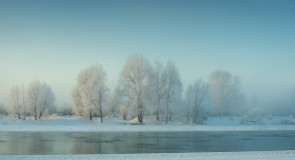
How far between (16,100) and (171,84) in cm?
4084

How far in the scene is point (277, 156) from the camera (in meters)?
17.1

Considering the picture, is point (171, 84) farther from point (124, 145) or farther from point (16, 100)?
point (16, 100)

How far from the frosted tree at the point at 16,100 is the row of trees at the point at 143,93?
1786 cm

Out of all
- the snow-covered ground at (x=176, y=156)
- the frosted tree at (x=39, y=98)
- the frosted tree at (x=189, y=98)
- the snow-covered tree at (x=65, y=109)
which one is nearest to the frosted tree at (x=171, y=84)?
the frosted tree at (x=189, y=98)

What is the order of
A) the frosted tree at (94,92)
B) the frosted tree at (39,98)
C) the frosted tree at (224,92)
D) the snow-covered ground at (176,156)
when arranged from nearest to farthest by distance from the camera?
1. the snow-covered ground at (176,156)
2. the frosted tree at (94,92)
3. the frosted tree at (39,98)
4. the frosted tree at (224,92)

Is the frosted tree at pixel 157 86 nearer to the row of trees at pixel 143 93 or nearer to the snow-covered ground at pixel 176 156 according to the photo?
the row of trees at pixel 143 93

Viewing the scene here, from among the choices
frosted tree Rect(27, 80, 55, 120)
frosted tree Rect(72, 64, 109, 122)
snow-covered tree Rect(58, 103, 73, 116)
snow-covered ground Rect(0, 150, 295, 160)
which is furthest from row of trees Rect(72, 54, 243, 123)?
snow-covered tree Rect(58, 103, 73, 116)

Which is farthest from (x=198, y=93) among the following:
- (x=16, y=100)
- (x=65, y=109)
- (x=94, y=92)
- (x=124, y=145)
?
(x=65, y=109)

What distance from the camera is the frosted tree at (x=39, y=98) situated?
186 ft

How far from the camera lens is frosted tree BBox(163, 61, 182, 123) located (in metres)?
48.6

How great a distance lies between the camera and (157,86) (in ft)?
160

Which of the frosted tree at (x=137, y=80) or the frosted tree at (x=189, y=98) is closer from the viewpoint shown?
the frosted tree at (x=137, y=80)

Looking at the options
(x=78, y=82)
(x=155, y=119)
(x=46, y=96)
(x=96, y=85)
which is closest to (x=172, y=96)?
(x=155, y=119)

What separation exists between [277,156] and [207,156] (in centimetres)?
484
